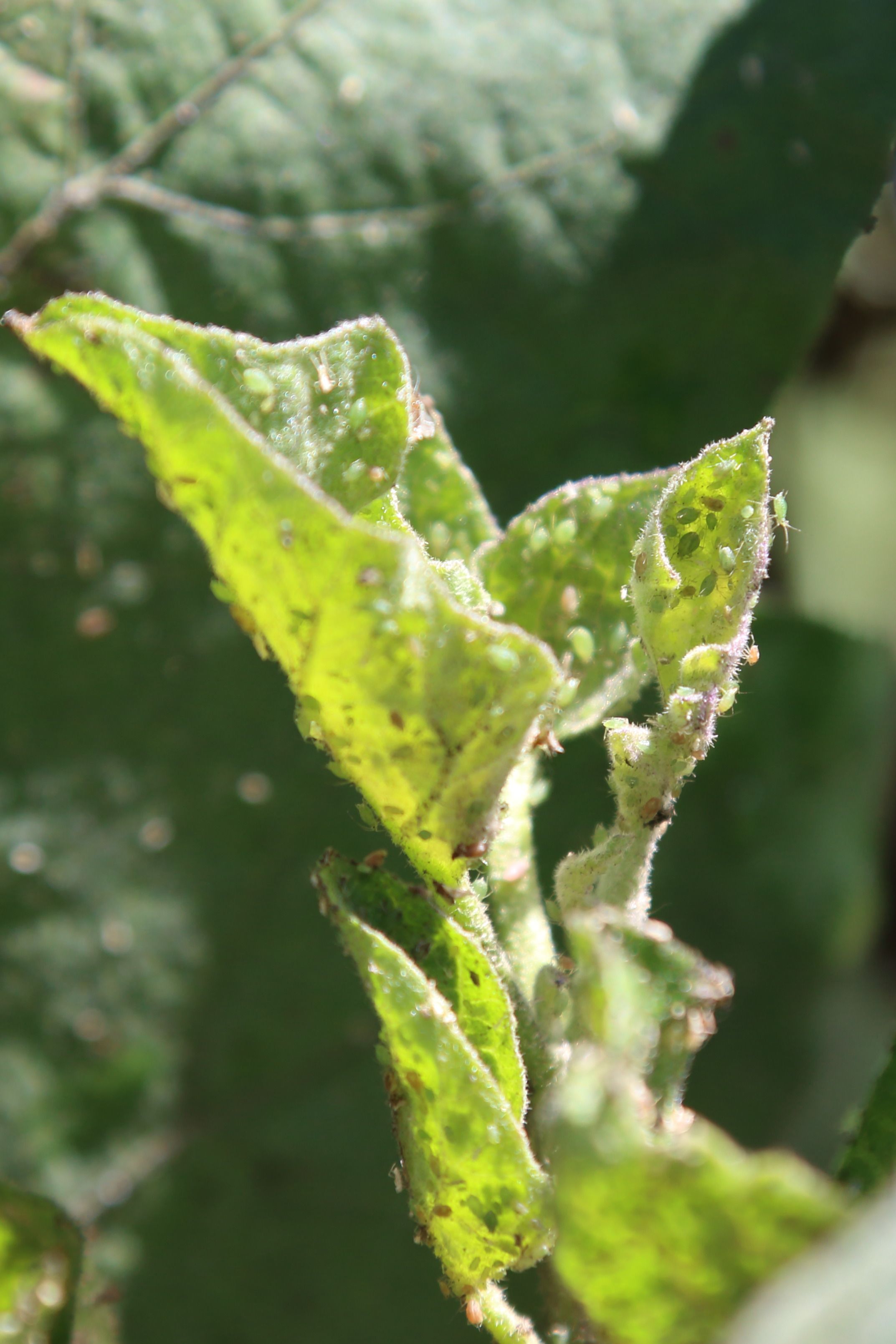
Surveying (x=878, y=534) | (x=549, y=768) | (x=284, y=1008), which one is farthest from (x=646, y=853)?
(x=878, y=534)

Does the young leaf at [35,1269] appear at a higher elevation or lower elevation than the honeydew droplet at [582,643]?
lower

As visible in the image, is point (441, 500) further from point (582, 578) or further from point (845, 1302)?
point (845, 1302)

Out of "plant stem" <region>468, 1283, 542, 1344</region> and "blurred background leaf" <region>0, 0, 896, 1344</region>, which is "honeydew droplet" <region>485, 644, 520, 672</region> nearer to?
"plant stem" <region>468, 1283, 542, 1344</region>

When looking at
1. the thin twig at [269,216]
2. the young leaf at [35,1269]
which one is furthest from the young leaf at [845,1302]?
the thin twig at [269,216]

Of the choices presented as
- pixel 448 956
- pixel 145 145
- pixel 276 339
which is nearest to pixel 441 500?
pixel 448 956

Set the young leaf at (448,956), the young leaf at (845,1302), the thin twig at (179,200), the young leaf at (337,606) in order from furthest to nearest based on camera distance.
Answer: the thin twig at (179,200), the young leaf at (448,956), the young leaf at (337,606), the young leaf at (845,1302)

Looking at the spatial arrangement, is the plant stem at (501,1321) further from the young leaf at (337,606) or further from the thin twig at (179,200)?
the thin twig at (179,200)
